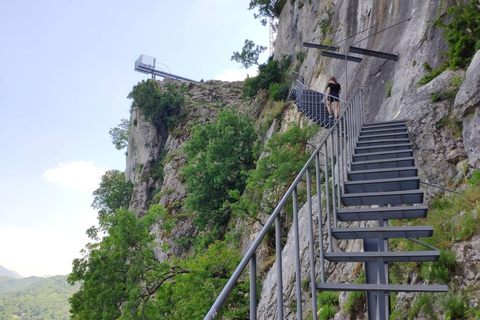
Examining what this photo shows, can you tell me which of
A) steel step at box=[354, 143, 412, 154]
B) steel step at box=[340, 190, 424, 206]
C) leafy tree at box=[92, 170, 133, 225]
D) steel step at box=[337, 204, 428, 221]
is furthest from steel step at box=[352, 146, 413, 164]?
leafy tree at box=[92, 170, 133, 225]

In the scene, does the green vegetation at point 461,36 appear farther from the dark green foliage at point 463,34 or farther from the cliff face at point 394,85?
the cliff face at point 394,85

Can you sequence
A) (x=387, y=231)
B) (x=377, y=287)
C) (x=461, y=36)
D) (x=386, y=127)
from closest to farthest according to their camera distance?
(x=377, y=287) → (x=387, y=231) → (x=386, y=127) → (x=461, y=36)

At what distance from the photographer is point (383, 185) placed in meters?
5.45

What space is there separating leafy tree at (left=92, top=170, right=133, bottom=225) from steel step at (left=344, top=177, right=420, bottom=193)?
35.5m

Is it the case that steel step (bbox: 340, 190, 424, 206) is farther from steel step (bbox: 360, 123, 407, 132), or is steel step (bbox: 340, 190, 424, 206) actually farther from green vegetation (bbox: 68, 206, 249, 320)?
green vegetation (bbox: 68, 206, 249, 320)

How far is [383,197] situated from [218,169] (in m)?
16.8

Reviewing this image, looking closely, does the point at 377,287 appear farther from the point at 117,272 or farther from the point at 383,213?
the point at 117,272

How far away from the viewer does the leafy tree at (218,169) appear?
2159 centimetres

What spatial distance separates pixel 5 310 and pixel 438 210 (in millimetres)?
141405

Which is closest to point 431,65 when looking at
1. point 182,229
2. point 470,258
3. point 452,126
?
point 452,126

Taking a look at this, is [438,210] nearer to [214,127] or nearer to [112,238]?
[112,238]

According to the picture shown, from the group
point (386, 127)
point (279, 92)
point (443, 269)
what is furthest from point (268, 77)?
point (443, 269)

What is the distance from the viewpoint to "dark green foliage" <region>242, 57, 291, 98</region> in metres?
27.4

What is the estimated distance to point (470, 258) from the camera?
5.39 metres
